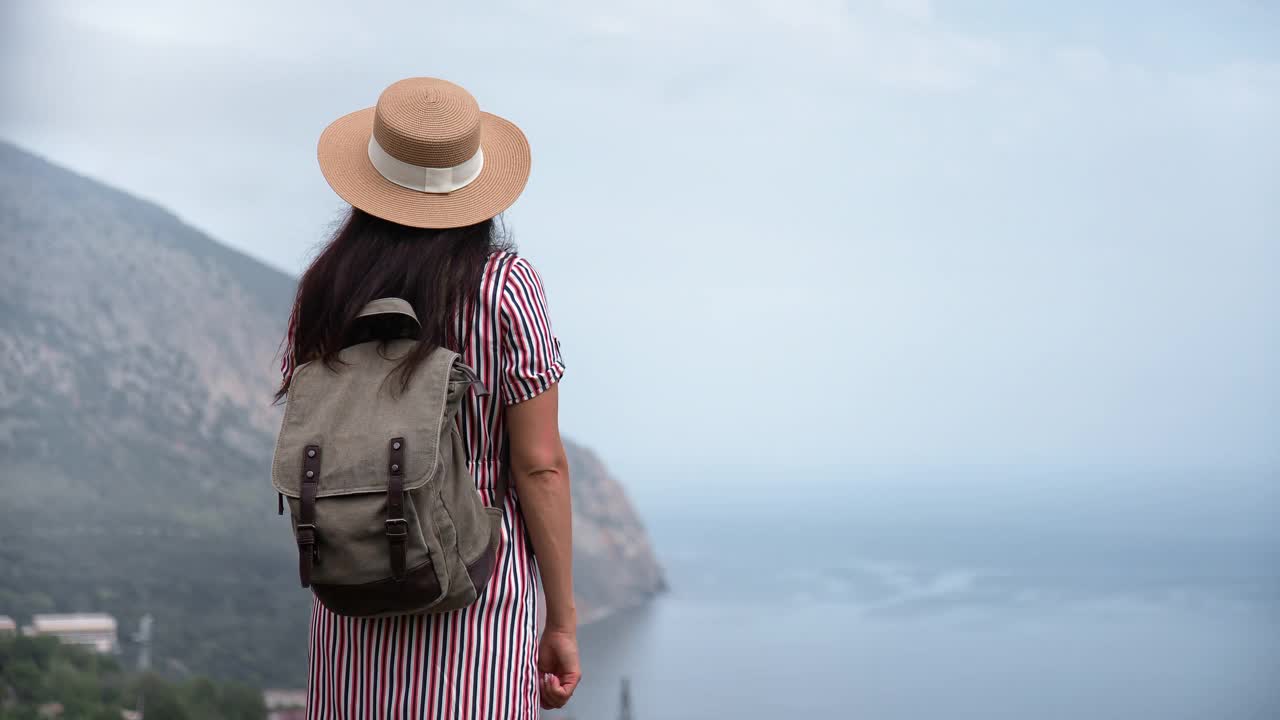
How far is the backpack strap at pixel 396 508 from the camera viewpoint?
2.73 ft

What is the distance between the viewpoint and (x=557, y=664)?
1.00 m

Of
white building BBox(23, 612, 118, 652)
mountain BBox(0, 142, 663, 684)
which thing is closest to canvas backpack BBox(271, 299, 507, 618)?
white building BBox(23, 612, 118, 652)

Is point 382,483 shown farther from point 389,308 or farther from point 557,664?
point 557,664

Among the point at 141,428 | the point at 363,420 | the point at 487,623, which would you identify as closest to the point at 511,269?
the point at 363,420

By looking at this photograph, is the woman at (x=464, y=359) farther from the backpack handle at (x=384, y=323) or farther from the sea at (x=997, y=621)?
the sea at (x=997, y=621)

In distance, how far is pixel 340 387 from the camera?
0.89m

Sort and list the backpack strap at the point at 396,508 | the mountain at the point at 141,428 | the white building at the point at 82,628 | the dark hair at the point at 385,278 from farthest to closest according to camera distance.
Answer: the mountain at the point at 141,428, the white building at the point at 82,628, the dark hair at the point at 385,278, the backpack strap at the point at 396,508

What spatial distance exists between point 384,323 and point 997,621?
8627 millimetres

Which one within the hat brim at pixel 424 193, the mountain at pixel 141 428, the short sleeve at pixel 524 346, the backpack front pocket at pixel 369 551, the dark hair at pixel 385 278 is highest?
the mountain at pixel 141 428

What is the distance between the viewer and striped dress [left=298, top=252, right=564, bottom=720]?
95 centimetres

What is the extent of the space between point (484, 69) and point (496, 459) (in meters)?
5.04

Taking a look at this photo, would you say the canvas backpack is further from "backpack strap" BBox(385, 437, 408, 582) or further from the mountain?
the mountain

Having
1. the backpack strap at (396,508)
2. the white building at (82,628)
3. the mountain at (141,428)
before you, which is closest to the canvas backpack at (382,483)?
the backpack strap at (396,508)

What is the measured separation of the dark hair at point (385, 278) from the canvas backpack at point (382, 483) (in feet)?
0.12
